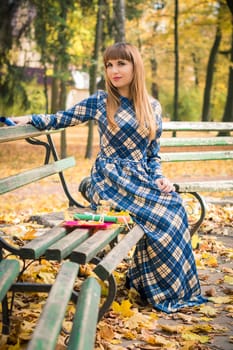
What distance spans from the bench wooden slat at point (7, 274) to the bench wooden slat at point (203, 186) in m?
2.53

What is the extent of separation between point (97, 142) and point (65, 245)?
2214cm

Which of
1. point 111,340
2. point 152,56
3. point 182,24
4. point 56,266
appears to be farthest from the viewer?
point 152,56

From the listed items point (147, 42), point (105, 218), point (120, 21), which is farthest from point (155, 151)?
point (147, 42)

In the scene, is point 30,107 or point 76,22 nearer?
point 30,107

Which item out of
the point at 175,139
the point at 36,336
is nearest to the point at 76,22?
the point at 175,139

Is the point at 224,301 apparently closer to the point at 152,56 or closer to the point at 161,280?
the point at 161,280

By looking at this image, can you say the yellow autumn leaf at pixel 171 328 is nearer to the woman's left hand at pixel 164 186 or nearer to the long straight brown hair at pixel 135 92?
the woman's left hand at pixel 164 186

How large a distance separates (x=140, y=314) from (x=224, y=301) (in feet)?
2.26

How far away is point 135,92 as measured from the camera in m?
4.04

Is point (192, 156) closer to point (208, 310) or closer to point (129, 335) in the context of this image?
point (208, 310)

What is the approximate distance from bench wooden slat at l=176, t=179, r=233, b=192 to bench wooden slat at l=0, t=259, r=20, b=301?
8.31ft

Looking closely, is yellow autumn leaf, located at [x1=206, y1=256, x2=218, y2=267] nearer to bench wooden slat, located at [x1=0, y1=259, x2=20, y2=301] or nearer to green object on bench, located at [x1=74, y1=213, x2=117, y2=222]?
green object on bench, located at [x1=74, y1=213, x2=117, y2=222]

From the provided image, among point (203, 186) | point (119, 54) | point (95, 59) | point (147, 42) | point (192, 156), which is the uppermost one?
point (147, 42)

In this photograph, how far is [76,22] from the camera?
20922 mm
